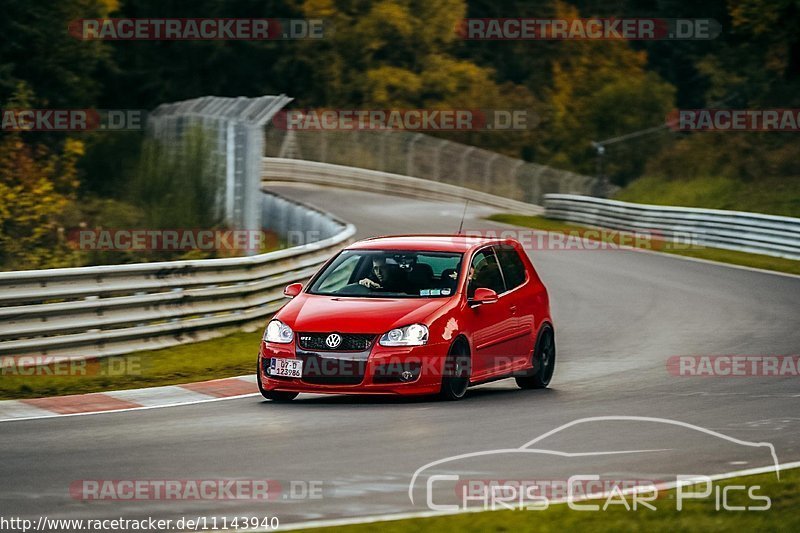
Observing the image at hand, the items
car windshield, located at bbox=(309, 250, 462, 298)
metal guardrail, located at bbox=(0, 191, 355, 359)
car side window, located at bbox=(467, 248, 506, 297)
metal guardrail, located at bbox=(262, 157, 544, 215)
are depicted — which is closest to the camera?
car windshield, located at bbox=(309, 250, 462, 298)

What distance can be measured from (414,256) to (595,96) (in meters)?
67.0

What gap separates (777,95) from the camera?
2201 inches

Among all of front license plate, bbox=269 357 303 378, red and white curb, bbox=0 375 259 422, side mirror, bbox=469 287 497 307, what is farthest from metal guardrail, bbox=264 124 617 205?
front license plate, bbox=269 357 303 378

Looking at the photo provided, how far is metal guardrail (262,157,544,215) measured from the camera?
55.2m

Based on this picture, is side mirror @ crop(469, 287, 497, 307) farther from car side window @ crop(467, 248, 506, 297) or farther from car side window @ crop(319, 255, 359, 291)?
car side window @ crop(319, 255, 359, 291)

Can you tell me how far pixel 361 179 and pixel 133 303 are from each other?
40.4 metres

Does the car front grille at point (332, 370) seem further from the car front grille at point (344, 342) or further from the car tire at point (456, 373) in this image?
the car tire at point (456, 373)

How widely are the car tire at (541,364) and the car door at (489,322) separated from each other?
461mm

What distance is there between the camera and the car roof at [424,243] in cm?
1375

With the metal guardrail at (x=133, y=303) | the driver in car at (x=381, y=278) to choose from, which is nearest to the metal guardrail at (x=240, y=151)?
the metal guardrail at (x=133, y=303)

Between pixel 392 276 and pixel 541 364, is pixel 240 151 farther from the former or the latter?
pixel 392 276

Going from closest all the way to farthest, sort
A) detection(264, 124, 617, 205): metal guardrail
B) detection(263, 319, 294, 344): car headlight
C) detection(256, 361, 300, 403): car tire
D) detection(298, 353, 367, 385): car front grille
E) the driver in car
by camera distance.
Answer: detection(298, 353, 367, 385): car front grille, detection(263, 319, 294, 344): car headlight, detection(256, 361, 300, 403): car tire, the driver in car, detection(264, 124, 617, 205): metal guardrail

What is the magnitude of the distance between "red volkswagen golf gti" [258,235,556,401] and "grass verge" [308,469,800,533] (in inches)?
181

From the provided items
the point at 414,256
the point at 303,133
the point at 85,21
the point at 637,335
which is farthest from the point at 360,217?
the point at 414,256
